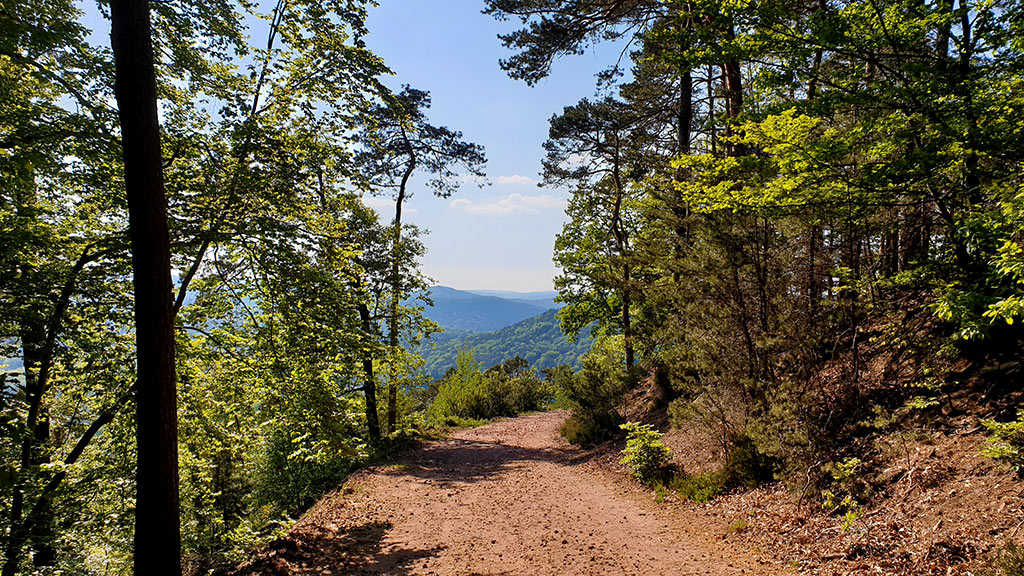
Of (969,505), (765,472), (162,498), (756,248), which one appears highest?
(756,248)

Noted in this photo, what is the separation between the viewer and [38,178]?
5.95m

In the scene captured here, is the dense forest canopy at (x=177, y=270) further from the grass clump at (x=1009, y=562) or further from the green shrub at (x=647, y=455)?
the grass clump at (x=1009, y=562)

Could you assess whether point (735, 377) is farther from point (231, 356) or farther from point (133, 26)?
point (133, 26)

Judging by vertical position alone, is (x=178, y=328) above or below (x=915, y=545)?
above

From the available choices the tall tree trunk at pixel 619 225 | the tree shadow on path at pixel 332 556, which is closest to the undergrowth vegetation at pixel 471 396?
the tall tree trunk at pixel 619 225

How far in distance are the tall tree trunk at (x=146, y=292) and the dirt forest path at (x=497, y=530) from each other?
169 centimetres

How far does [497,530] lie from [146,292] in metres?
5.73

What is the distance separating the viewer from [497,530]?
707 centimetres

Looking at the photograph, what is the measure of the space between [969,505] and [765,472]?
8.84 ft

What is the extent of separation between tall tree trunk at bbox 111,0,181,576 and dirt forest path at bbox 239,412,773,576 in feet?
5.54

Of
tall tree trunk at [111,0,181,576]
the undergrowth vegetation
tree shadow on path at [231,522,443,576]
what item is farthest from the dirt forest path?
the undergrowth vegetation

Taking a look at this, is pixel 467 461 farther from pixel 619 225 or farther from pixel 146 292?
pixel 619 225

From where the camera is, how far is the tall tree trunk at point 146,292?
4324 mm

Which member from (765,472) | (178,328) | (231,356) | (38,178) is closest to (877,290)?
(765,472)
